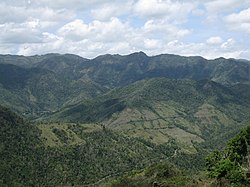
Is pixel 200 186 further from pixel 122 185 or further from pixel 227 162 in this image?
pixel 122 185

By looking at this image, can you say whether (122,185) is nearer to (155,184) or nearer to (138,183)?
(138,183)

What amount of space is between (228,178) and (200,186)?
2827 cm

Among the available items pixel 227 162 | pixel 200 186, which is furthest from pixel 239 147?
pixel 227 162

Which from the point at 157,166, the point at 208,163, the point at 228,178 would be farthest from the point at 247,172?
the point at 157,166

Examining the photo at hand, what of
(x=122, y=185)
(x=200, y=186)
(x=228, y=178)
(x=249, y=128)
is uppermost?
(x=249, y=128)

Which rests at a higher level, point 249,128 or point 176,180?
point 249,128

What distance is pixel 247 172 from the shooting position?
389 ft

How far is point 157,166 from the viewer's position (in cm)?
17712

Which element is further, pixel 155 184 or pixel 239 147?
pixel 155 184

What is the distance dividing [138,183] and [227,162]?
6502 cm

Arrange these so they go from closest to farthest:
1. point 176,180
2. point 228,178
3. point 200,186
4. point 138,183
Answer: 1. point 228,178
2. point 200,186
3. point 176,180
4. point 138,183

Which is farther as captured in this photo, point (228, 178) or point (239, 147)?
point (239, 147)

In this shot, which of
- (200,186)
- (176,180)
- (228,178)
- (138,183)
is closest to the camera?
(228,178)

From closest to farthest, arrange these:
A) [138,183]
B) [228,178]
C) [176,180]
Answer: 1. [228,178]
2. [176,180]
3. [138,183]
